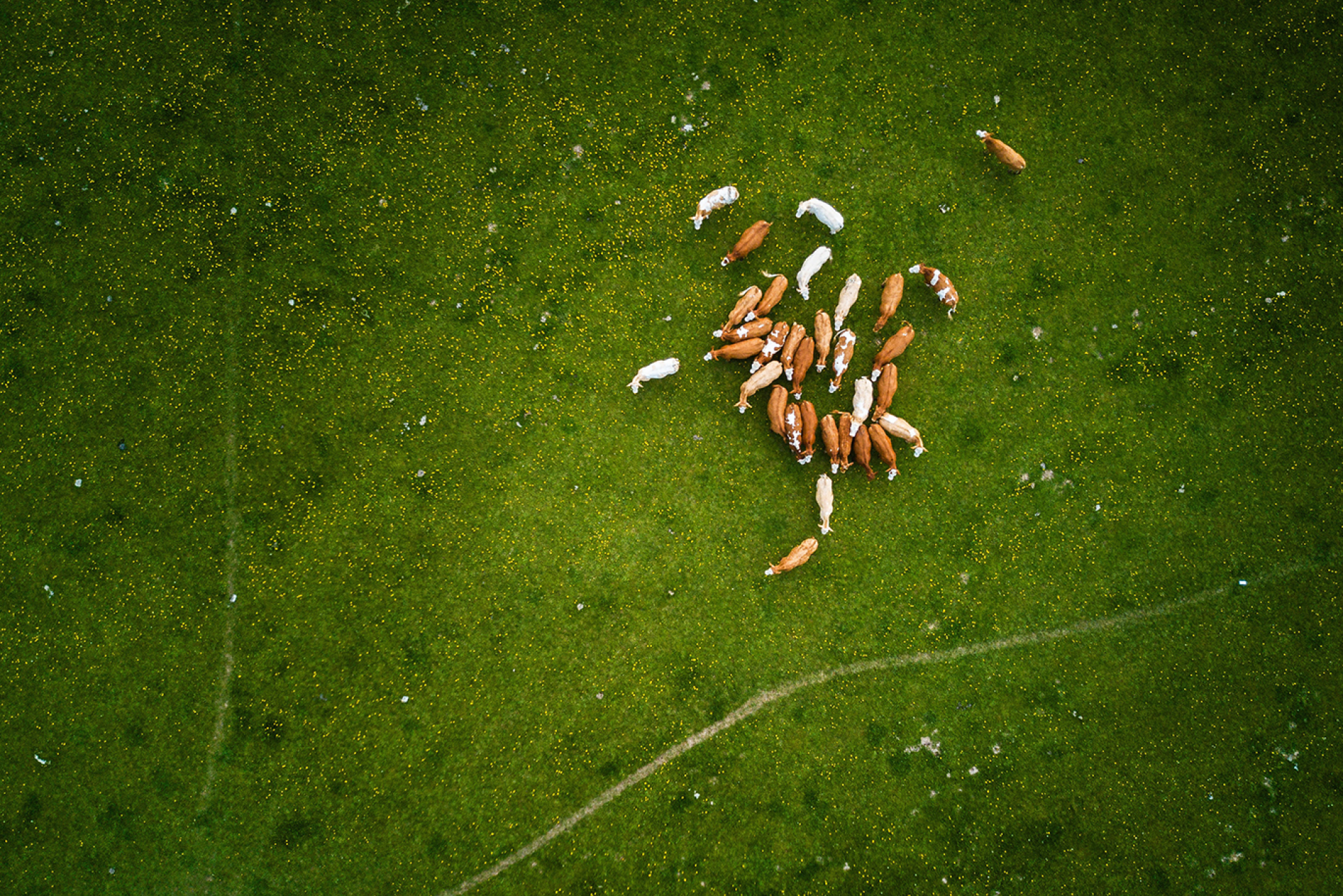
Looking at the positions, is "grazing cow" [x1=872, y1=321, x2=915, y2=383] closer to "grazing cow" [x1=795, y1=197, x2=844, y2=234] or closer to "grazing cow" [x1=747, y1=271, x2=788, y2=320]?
"grazing cow" [x1=747, y1=271, x2=788, y2=320]

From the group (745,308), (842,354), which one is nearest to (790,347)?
(842,354)

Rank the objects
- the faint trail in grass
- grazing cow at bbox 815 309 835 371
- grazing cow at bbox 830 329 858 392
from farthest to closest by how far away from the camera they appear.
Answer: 1. grazing cow at bbox 815 309 835 371
2. grazing cow at bbox 830 329 858 392
3. the faint trail in grass

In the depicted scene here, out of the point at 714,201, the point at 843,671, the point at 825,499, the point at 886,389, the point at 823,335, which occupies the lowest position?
the point at 843,671

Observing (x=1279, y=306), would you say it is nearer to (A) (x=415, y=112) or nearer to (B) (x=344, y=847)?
(A) (x=415, y=112)

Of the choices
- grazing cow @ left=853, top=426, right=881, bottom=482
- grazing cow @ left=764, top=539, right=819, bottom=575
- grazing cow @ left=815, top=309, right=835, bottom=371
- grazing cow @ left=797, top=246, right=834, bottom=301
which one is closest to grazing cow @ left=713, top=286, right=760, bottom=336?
grazing cow @ left=797, top=246, right=834, bottom=301

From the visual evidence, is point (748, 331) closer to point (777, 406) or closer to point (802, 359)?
point (802, 359)

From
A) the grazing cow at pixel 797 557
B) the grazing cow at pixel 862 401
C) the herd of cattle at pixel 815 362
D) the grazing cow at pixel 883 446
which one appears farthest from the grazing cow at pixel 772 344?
the grazing cow at pixel 797 557

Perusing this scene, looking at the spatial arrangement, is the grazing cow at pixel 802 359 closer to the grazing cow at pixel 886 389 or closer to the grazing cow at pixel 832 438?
the grazing cow at pixel 832 438
